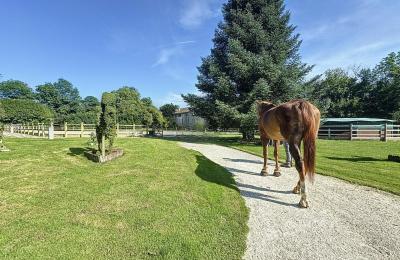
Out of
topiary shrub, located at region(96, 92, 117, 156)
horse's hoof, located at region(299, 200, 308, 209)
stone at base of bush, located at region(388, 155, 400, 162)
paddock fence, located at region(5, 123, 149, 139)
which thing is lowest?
horse's hoof, located at region(299, 200, 308, 209)

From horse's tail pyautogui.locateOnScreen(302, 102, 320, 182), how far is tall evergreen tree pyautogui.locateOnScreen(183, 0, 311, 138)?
44.1 feet

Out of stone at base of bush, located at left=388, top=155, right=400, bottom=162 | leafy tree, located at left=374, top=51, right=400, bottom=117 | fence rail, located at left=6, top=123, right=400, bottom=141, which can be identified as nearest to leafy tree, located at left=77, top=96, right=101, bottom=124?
fence rail, located at left=6, top=123, right=400, bottom=141

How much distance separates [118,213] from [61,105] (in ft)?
280

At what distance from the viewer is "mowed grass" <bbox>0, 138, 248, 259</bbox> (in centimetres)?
404

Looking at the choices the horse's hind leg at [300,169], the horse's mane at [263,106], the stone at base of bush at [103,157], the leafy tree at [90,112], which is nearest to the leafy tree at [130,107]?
the leafy tree at [90,112]

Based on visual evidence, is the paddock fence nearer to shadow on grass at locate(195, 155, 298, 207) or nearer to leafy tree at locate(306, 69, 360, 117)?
shadow on grass at locate(195, 155, 298, 207)

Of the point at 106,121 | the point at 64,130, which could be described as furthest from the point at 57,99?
the point at 106,121

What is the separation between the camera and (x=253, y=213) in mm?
5629

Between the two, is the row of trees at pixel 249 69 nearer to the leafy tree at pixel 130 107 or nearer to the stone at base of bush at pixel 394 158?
the stone at base of bush at pixel 394 158

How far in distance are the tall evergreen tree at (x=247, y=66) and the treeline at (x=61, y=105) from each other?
1058cm

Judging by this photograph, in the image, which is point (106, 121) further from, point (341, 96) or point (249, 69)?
point (341, 96)

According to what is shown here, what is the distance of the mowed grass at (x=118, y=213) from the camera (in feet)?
13.2

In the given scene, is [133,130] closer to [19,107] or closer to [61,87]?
[19,107]

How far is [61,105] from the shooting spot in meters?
81.1
